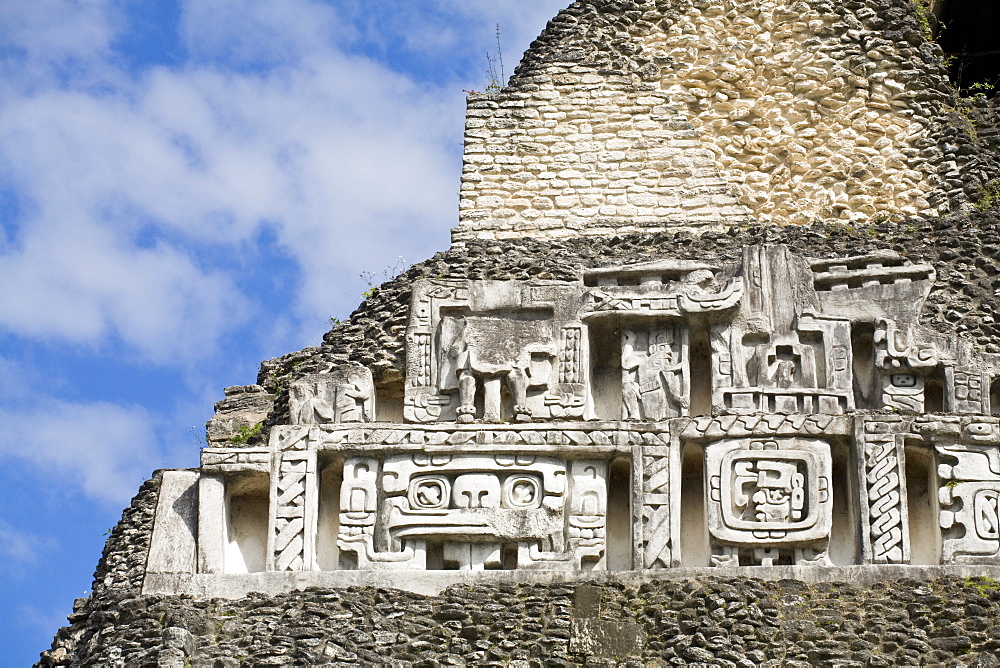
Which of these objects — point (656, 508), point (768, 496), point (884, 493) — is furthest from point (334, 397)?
point (884, 493)

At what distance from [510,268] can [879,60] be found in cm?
468

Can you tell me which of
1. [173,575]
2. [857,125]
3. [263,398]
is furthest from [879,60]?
[173,575]

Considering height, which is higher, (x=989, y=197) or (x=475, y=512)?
(x=989, y=197)

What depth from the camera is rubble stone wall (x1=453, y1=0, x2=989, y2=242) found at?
58.6ft

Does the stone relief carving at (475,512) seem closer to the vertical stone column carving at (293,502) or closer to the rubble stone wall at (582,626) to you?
the vertical stone column carving at (293,502)

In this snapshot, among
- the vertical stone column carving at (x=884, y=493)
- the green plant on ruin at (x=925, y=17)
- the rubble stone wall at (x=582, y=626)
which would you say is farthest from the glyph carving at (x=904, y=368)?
the green plant on ruin at (x=925, y=17)

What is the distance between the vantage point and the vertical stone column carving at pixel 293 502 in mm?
14570

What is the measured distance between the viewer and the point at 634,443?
14.8 meters

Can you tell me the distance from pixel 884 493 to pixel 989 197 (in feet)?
13.5

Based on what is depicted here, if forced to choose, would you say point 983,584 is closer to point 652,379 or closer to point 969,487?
point 969,487

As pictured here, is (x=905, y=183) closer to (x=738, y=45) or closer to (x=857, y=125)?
(x=857, y=125)

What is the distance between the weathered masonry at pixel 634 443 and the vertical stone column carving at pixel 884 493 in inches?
0.6

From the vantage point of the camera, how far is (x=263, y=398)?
16.4 metres

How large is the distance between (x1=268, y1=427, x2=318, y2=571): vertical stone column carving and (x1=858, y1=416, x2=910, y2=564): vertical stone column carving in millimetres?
3984
